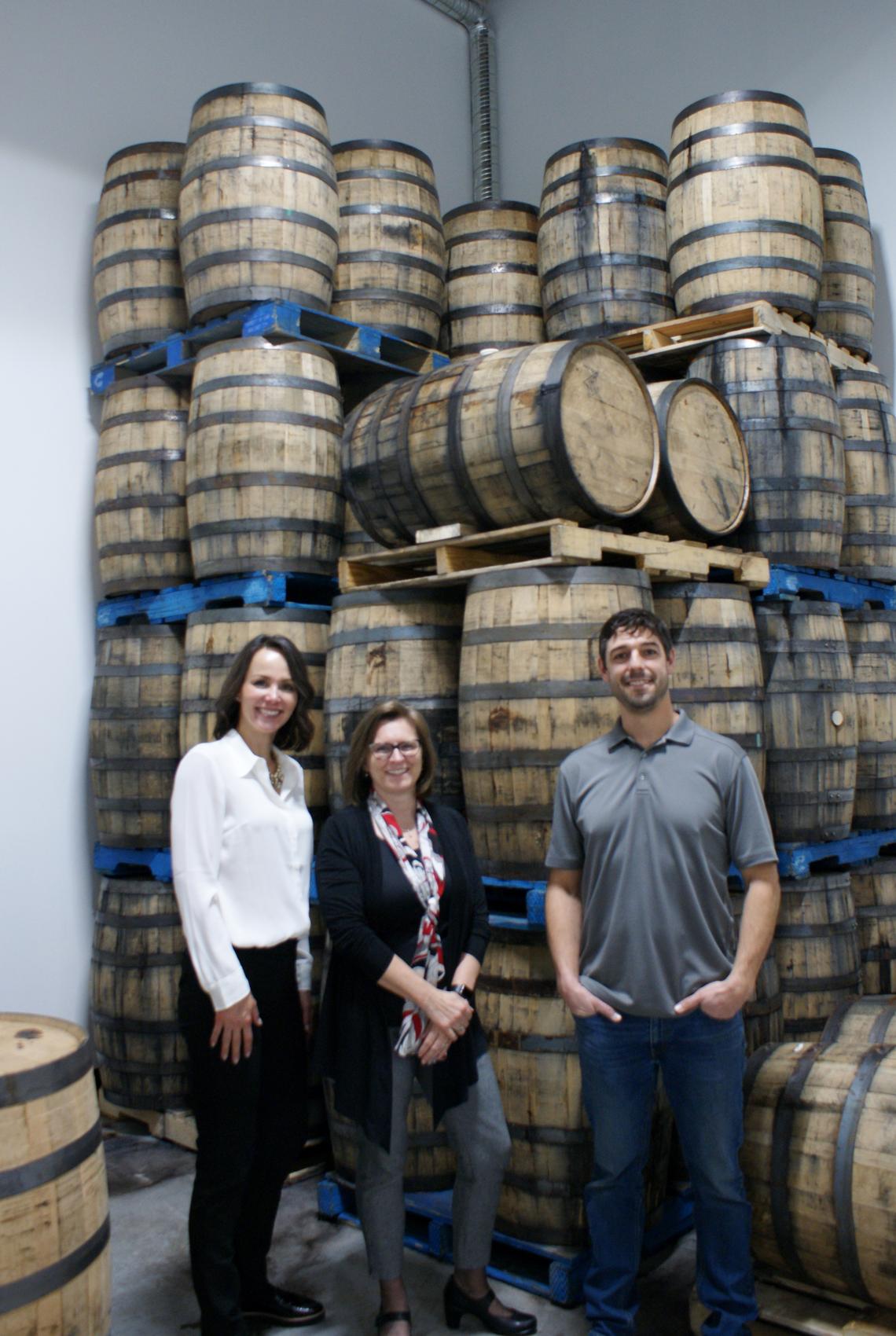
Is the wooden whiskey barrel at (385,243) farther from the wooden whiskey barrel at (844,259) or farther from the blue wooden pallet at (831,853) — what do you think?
the blue wooden pallet at (831,853)

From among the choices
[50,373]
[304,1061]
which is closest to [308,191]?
[50,373]

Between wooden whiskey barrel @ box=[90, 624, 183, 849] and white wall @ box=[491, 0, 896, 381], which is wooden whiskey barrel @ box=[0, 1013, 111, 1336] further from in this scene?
white wall @ box=[491, 0, 896, 381]

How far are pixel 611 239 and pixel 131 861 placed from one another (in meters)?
4.19

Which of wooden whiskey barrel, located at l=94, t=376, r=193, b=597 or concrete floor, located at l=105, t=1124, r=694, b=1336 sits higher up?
wooden whiskey barrel, located at l=94, t=376, r=193, b=597

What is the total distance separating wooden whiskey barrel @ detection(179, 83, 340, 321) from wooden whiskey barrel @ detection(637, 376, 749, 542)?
194cm

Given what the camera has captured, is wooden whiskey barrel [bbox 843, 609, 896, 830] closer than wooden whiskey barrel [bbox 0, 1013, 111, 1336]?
No

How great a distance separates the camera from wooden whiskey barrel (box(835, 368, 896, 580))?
5.91 metres

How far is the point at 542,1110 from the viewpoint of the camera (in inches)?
159

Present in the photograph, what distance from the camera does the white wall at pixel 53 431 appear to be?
5879 millimetres

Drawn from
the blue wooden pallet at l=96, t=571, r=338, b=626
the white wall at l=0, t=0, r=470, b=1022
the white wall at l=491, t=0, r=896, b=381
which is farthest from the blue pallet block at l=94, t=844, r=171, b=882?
the white wall at l=491, t=0, r=896, b=381

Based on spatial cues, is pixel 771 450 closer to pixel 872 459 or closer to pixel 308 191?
pixel 872 459

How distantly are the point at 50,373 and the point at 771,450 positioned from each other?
386 centimetres

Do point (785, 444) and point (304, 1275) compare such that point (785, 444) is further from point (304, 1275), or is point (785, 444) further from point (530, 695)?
point (304, 1275)

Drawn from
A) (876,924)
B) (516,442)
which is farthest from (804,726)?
(516,442)
